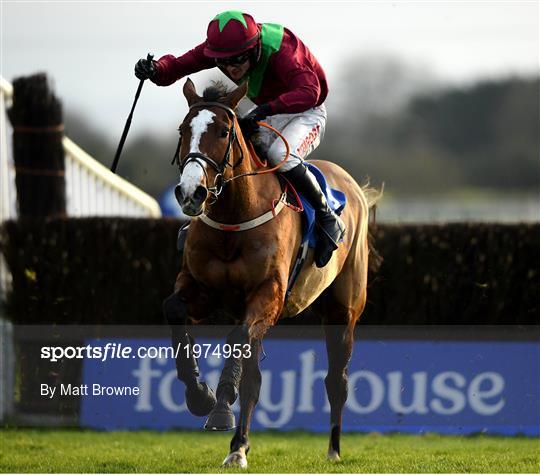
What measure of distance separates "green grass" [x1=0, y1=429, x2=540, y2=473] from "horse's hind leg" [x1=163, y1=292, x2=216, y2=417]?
1.26ft

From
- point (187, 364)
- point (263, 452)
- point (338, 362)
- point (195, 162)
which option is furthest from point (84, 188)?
point (195, 162)

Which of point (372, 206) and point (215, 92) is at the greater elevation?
point (215, 92)

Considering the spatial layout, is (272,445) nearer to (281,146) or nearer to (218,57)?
(281,146)

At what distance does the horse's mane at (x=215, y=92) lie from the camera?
6.09 m

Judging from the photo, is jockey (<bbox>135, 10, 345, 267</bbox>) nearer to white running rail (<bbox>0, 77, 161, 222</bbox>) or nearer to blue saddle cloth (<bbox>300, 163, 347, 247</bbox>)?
blue saddle cloth (<bbox>300, 163, 347, 247</bbox>)

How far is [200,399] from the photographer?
6.12 meters

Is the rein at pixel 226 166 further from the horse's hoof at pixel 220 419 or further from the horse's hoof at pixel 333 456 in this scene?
the horse's hoof at pixel 333 456

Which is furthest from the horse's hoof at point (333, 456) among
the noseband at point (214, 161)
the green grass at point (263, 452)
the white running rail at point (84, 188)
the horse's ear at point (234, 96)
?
the white running rail at point (84, 188)

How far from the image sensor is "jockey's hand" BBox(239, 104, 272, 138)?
6.36 metres

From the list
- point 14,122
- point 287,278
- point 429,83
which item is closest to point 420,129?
point 429,83

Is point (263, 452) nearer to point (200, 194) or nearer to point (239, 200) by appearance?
point (239, 200)

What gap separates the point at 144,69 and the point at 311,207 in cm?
136

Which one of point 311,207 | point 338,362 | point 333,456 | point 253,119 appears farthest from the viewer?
point 338,362

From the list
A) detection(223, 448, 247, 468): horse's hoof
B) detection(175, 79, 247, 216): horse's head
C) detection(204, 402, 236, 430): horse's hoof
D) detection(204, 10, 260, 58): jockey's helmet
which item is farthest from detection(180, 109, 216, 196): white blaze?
A: detection(223, 448, 247, 468): horse's hoof
